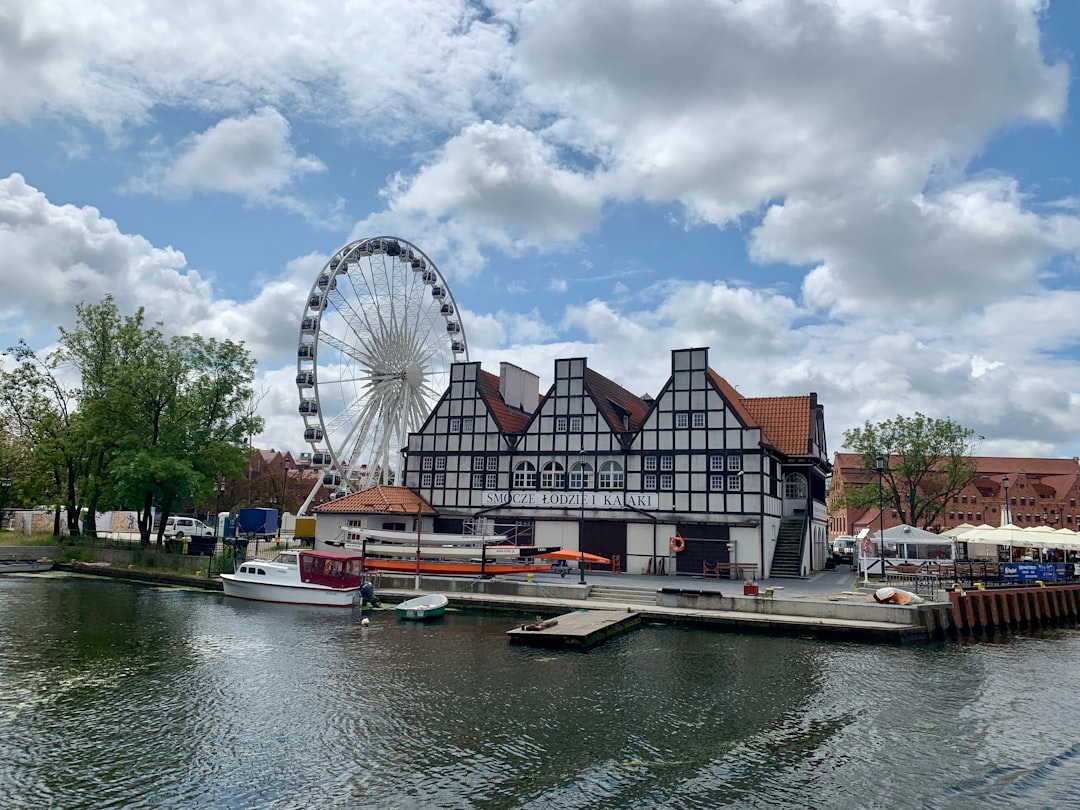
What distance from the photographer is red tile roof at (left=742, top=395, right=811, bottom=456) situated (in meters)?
47.8

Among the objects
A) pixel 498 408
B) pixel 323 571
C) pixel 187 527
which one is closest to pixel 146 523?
pixel 187 527

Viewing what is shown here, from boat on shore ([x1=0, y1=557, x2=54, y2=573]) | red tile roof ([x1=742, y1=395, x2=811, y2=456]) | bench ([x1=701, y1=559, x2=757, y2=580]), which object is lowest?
boat on shore ([x1=0, y1=557, x2=54, y2=573])

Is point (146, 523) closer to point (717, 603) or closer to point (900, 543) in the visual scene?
point (717, 603)

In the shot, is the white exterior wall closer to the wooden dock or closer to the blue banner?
the wooden dock

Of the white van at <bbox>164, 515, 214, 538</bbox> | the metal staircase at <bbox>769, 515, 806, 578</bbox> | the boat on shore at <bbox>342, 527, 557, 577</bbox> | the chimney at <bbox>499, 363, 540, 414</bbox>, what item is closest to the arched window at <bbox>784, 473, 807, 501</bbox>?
the metal staircase at <bbox>769, 515, 806, 578</bbox>

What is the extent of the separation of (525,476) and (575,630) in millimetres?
20835

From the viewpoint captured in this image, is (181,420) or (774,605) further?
(181,420)

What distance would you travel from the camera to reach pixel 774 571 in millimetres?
43750

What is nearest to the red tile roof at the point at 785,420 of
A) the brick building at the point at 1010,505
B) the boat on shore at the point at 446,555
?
the boat on shore at the point at 446,555

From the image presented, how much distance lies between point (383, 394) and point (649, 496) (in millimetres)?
20116

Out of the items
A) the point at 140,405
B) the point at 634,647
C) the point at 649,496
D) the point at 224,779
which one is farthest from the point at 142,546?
the point at 224,779

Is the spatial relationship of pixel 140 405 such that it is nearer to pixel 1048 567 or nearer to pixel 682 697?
pixel 682 697

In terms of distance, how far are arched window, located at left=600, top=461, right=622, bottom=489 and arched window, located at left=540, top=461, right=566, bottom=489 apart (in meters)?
2.41

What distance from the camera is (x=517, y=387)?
5441cm
